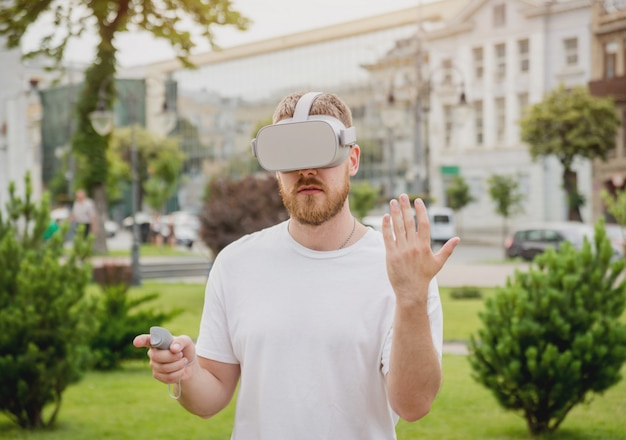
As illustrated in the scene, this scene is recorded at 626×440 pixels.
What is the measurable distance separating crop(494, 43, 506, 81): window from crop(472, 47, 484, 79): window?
0.97 meters

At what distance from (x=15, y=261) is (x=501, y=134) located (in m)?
43.7

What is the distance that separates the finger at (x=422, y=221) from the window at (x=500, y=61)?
4723cm

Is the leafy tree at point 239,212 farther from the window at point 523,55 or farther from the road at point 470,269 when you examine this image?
the window at point 523,55

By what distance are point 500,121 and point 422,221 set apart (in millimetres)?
47869

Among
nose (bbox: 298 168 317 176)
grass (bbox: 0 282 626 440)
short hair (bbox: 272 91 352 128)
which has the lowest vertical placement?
grass (bbox: 0 282 626 440)

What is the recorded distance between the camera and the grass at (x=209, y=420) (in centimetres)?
707

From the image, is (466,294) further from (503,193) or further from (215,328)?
(503,193)

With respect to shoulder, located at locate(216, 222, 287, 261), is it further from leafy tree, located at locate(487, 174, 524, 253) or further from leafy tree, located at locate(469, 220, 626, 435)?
leafy tree, located at locate(487, 174, 524, 253)

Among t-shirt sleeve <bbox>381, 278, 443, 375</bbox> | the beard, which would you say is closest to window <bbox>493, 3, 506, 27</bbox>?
the beard

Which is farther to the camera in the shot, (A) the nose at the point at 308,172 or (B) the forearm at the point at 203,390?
(B) the forearm at the point at 203,390

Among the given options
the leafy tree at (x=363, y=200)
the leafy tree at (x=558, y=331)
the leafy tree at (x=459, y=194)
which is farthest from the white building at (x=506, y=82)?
the leafy tree at (x=558, y=331)

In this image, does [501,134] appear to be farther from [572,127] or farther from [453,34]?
[572,127]

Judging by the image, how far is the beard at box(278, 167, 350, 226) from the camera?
2400mm

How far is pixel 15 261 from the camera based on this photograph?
6.72m
